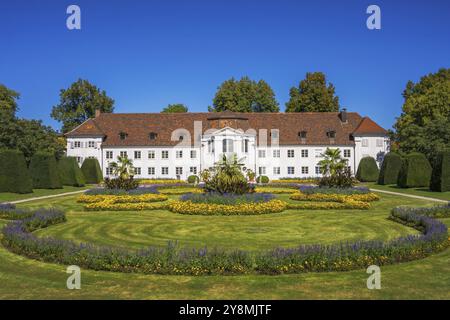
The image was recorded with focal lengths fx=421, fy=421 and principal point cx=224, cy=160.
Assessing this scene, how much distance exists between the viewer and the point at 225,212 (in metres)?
23.9

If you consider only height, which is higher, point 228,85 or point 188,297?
point 228,85

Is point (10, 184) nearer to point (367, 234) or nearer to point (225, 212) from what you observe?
point (225, 212)

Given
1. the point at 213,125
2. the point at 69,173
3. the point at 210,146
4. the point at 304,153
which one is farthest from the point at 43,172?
the point at 304,153

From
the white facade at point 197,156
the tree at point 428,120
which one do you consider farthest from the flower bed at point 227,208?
the white facade at point 197,156

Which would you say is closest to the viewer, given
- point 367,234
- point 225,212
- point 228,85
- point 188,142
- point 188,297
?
point 188,297

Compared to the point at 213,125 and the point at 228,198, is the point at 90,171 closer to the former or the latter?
the point at 213,125

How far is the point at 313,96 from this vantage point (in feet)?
240

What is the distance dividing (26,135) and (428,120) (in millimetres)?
48940

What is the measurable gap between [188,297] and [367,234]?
10.7m

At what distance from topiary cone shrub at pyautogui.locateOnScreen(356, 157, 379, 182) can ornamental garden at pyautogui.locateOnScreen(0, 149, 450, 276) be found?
60.3 ft

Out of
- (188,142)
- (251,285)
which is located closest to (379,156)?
(188,142)

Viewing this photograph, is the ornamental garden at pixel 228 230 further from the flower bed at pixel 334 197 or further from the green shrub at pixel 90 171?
the green shrub at pixel 90 171

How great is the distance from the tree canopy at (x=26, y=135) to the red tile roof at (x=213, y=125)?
3.14 meters

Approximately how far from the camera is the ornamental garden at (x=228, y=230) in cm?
1205
